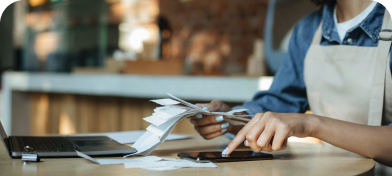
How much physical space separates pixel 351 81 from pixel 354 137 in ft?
1.08

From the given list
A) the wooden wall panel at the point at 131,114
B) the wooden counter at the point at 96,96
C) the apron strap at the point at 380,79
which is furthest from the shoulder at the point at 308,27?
the wooden wall panel at the point at 131,114

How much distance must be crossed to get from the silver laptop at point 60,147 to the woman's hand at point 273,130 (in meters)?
0.23

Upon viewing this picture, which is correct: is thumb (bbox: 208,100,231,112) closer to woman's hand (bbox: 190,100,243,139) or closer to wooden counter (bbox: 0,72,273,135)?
woman's hand (bbox: 190,100,243,139)

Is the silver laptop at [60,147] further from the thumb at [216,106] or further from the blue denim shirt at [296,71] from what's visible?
the blue denim shirt at [296,71]

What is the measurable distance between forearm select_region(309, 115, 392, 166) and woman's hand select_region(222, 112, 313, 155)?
0.08ft

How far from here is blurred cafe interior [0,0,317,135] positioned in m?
1.80

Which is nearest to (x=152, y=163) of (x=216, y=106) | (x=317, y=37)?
(x=216, y=106)

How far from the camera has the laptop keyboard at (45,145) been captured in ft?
2.11

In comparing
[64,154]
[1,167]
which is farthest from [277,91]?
[1,167]

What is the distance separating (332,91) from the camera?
1.01 metres

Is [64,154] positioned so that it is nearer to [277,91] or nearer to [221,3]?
[277,91]

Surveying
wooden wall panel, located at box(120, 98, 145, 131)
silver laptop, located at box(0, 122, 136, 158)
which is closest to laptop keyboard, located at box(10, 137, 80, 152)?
silver laptop, located at box(0, 122, 136, 158)

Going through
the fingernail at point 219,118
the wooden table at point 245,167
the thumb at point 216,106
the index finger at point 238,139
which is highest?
the thumb at point 216,106

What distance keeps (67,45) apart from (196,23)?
1517 millimetres
